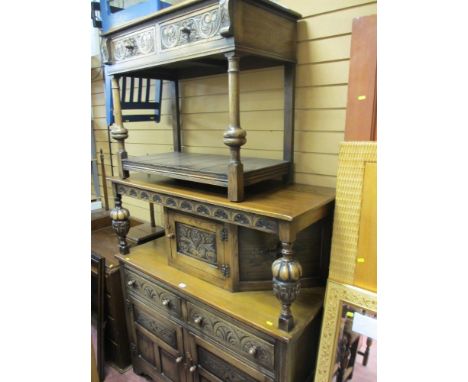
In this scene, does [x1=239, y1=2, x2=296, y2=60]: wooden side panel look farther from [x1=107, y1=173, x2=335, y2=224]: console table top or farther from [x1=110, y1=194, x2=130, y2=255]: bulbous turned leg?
[x1=110, y1=194, x2=130, y2=255]: bulbous turned leg

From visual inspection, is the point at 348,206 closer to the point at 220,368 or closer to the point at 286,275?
the point at 286,275

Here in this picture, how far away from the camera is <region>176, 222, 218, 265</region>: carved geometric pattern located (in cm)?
142

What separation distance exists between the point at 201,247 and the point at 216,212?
12.9 inches

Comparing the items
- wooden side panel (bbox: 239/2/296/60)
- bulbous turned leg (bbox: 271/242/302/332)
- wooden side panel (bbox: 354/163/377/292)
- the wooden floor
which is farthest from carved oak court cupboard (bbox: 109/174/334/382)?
wooden side panel (bbox: 239/2/296/60)

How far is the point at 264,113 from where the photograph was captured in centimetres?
154

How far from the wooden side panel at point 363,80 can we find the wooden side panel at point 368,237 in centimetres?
17

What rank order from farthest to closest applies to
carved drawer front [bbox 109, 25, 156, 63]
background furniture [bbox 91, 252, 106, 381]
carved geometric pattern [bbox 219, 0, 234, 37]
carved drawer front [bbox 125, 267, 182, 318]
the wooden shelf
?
background furniture [bbox 91, 252, 106, 381] → carved drawer front [bbox 125, 267, 182, 318] → carved drawer front [bbox 109, 25, 156, 63] → the wooden shelf → carved geometric pattern [bbox 219, 0, 234, 37]

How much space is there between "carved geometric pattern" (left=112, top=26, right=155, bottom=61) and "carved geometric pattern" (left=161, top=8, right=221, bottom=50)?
91 millimetres

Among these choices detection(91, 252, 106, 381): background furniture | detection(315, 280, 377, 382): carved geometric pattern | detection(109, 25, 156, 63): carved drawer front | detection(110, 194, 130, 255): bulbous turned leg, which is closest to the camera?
detection(315, 280, 377, 382): carved geometric pattern

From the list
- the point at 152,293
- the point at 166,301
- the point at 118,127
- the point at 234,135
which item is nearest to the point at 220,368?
the point at 166,301

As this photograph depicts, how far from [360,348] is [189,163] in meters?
1.08
